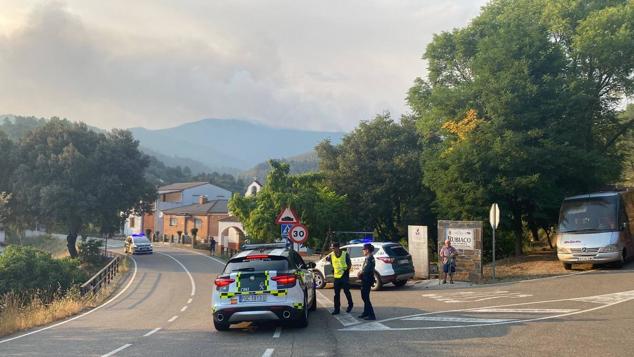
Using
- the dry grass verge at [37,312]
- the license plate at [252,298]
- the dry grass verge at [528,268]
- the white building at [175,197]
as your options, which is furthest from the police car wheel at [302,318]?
the white building at [175,197]

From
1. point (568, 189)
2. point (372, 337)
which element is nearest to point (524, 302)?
point (372, 337)

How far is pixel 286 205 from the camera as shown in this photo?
35781 mm

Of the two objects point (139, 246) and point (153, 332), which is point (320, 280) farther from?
point (139, 246)

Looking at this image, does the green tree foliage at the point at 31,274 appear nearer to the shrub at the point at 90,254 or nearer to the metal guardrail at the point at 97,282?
the metal guardrail at the point at 97,282

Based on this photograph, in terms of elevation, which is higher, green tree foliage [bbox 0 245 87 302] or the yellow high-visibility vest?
the yellow high-visibility vest

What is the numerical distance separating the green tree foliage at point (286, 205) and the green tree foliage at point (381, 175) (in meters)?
2.15

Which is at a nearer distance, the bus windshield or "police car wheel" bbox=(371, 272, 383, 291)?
"police car wheel" bbox=(371, 272, 383, 291)

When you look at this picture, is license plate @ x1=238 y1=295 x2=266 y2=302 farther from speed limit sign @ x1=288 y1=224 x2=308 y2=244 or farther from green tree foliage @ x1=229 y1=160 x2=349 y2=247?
green tree foliage @ x1=229 y1=160 x2=349 y2=247

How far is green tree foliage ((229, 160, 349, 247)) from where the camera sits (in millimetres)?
35812

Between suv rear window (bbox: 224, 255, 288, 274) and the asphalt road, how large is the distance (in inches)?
48.7

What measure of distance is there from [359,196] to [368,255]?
28.3m

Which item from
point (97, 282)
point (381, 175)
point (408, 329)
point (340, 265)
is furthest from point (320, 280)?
point (381, 175)

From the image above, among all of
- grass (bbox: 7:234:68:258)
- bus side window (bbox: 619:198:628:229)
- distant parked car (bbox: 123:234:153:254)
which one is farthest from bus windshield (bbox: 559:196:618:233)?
grass (bbox: 7:234:68:258)

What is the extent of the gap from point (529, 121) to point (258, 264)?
1863cm
